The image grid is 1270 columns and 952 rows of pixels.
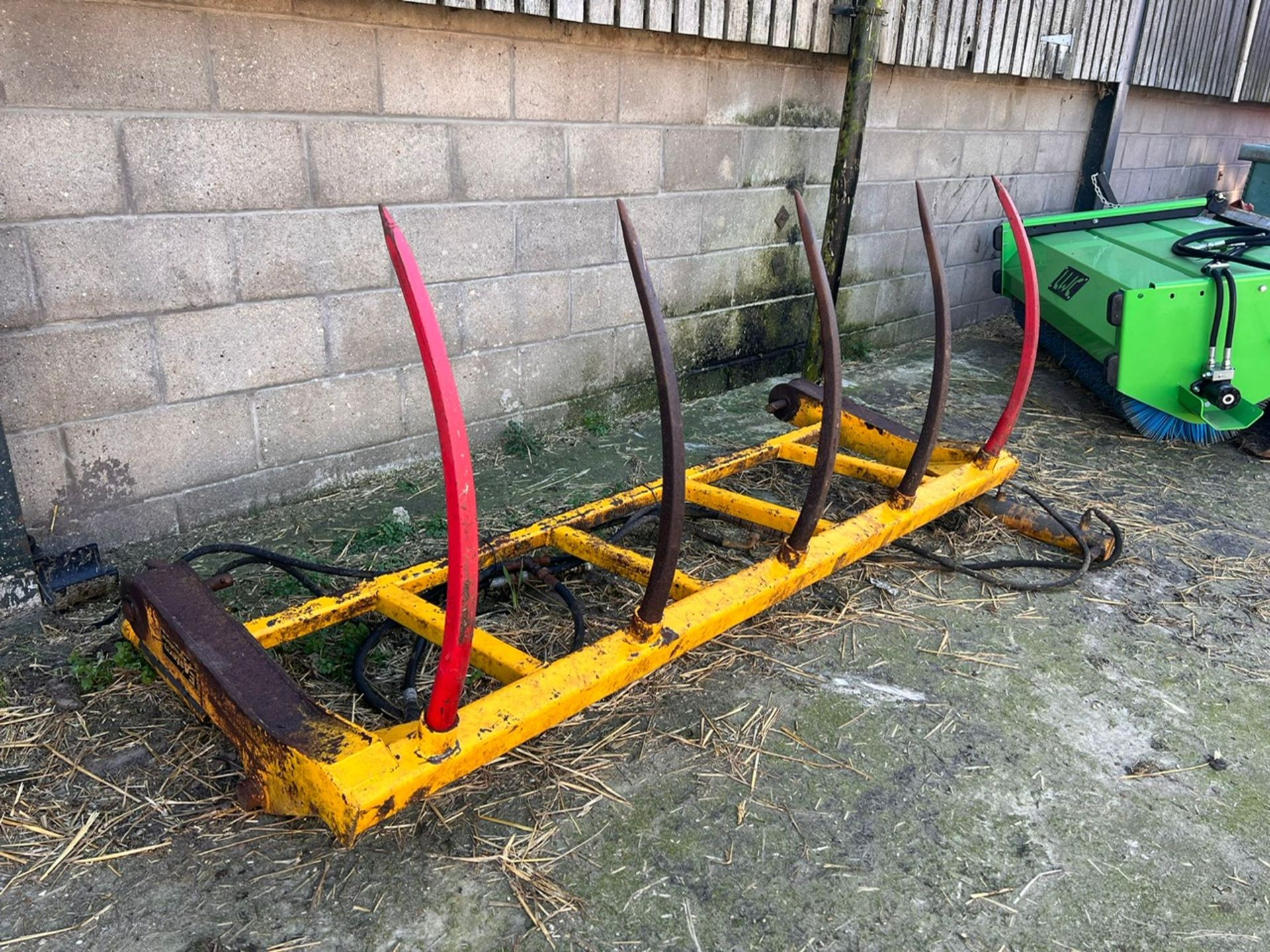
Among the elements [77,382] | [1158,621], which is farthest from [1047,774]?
[77,382]

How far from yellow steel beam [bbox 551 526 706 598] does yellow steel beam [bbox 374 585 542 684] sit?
425mm

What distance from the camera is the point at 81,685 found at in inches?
91.0

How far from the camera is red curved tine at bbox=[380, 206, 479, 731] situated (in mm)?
1453

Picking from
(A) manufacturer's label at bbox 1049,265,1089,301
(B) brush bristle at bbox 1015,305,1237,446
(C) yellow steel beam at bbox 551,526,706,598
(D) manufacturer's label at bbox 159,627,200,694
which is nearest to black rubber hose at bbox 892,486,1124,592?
(C) yellow steel beam at bbox 551,526,706,598

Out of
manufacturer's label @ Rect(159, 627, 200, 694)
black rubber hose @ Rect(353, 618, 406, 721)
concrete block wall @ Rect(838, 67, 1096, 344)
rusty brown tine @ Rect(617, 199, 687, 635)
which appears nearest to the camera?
rusty brown tine @ Rect(617, 199, 687, 635)

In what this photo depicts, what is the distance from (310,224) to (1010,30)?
175 inches

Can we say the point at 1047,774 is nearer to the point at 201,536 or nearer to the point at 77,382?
the point at 201,536

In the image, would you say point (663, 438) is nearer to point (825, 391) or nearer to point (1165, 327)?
point (825, 391)

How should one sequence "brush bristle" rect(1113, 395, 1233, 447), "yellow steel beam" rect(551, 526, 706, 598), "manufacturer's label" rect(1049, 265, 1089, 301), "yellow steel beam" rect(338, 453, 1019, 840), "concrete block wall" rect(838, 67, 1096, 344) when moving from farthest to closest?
1. "concrete block wall" rect(838, 67, 1096, 344)
2. "manufacturer's label" rect(1049, 265, 1089, 301)
3. "brush bristle" rect(1113, 395, 1233, 447)
4. "yellow steel beam" rect(551, 526, 706, 598)
5. "yellow steel beam" rect(338, 453, 1019, 840)

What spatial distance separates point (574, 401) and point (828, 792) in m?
2.43

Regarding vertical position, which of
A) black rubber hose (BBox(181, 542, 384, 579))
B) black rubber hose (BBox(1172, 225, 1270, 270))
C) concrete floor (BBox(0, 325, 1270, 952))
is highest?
black rubber hose (BBox(1172, 225, 1270, 270))

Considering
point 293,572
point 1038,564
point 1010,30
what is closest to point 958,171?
point 1010,30

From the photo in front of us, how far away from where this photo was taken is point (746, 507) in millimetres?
2953

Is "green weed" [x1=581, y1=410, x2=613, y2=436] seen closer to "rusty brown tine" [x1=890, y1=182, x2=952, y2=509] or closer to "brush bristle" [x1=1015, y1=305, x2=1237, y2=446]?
"rusty brown tine" [x1=890, y1=182, x2=952, y2=509]
